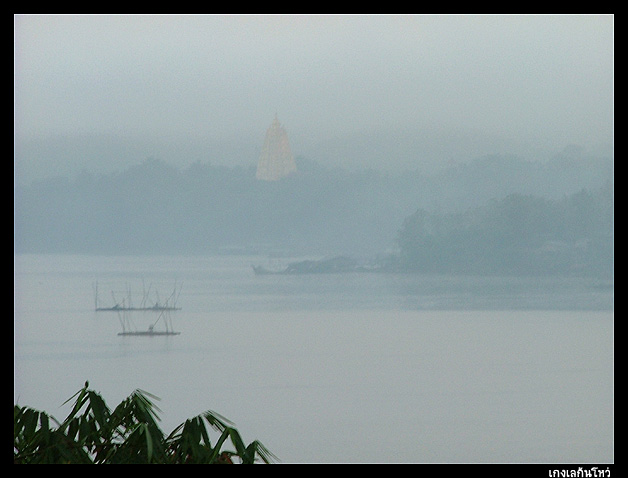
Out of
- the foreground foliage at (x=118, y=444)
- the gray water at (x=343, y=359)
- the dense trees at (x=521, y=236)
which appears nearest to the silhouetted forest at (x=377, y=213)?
the dense trees at (x=521, y=236)

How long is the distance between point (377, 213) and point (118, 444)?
8.44 ft

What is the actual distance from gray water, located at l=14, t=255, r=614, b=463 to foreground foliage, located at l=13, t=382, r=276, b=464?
229 centimetres

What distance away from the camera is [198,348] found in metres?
3.75

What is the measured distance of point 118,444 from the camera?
140 centimetres

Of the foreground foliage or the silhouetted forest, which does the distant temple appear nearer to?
the silhouetted forest

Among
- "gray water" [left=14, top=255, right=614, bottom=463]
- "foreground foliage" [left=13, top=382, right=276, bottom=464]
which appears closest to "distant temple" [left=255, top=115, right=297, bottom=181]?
"gray water" [left=14, top=255, right=614, bottom=463]

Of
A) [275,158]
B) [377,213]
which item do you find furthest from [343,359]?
[275,158]

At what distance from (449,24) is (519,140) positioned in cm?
65

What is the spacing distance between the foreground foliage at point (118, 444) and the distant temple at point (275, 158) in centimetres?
247

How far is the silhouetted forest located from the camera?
380 cm

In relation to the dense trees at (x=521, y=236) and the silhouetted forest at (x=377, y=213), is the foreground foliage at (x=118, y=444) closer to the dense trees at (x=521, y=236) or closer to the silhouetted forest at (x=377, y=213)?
the silhouetted forest at (x=377, y=213)

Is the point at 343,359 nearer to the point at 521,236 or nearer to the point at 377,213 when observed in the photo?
the point at 377,213
